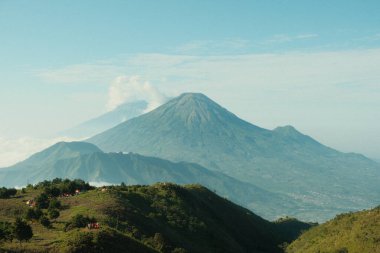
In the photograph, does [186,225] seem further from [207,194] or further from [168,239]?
[207,194]

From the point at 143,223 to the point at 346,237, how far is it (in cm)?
4595

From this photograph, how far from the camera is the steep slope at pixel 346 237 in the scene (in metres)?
86.9

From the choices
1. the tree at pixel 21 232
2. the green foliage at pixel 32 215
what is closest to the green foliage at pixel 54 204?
the green foliage at pixel 32 215

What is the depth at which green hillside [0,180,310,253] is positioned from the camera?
171 feet

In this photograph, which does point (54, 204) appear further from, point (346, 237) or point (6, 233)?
point (346, 237)

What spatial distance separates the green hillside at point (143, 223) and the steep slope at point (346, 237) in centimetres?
1129

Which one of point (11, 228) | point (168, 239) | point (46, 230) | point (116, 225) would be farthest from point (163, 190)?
point (11, 228)

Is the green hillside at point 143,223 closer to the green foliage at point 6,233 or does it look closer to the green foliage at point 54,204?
the green foliage at point 54,204

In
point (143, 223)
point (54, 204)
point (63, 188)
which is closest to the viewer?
point (143, 223)

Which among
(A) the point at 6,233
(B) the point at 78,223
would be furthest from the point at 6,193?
(A) the point at 6,233

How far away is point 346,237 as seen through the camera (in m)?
93.9

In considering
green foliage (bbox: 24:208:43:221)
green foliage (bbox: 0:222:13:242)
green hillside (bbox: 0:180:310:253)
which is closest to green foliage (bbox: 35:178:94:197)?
green hillside (bbox: 0:180:310:253)

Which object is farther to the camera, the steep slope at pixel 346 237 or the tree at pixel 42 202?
the steep slope at pixel 346 237

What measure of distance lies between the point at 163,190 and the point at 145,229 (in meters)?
37.7
